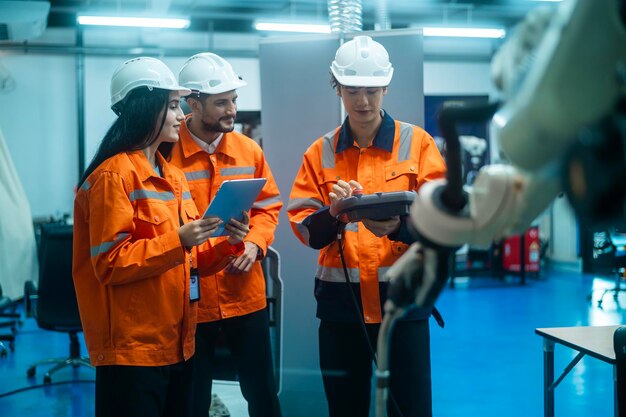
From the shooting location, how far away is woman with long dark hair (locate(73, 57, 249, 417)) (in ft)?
5.74

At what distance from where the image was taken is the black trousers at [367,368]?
2084mm

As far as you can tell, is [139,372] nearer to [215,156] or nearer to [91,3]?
[215,156]

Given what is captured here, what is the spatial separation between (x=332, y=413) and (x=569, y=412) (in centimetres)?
194

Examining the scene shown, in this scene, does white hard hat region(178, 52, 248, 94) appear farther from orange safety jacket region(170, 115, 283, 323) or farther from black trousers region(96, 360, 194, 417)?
black trousers region(96, 360, 194, 417)

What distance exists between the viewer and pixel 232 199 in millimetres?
2059

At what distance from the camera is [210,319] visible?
2.39 meters

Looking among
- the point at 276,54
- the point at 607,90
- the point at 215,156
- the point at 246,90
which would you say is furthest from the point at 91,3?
the point at 607,90

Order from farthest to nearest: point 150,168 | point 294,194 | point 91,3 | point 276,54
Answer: point 91,3
point 276,54
point 294,194
point 150,168

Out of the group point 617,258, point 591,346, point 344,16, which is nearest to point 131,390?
point 591,346

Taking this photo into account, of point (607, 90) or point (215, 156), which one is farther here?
point (215, 156)

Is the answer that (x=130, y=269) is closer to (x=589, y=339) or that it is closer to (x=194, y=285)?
(x=194, y=285)

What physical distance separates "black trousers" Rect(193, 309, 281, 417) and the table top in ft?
3.44

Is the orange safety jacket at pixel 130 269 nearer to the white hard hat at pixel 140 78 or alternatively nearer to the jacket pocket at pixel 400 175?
the white hard hat at pixel 140 78

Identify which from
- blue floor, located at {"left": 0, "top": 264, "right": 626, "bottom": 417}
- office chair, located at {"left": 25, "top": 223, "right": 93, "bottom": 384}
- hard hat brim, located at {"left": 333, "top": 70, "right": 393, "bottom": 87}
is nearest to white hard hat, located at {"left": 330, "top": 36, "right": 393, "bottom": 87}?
hard hat brim, located at {"left": 333, "top": 70, "right": 393, "bottom": 87}
